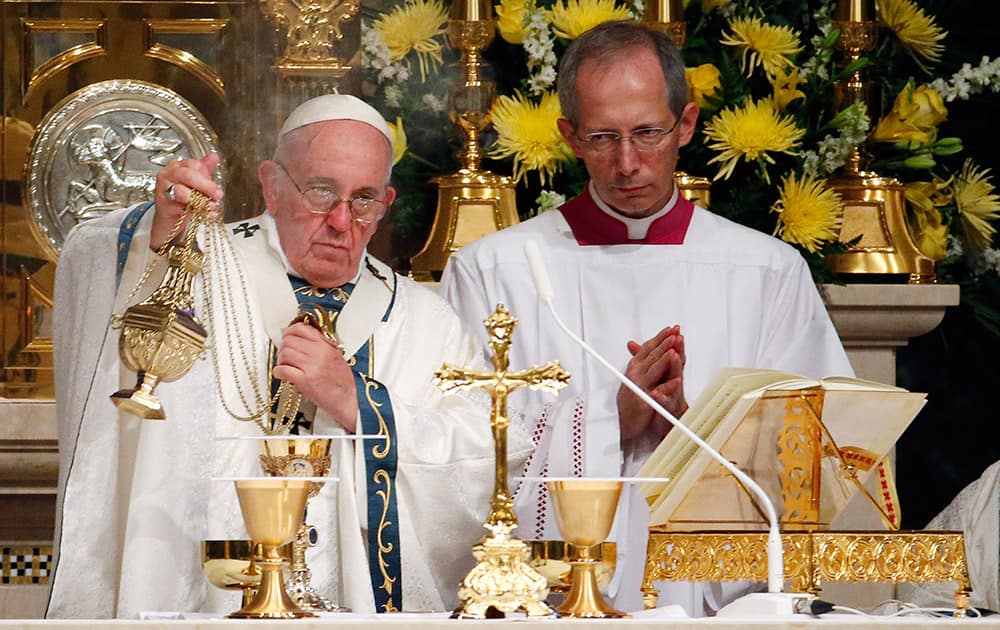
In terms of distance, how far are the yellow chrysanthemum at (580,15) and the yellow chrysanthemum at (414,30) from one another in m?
0.36

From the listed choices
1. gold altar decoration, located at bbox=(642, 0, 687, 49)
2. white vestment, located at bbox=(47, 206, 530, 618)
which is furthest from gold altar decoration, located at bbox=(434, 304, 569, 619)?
gold altar decoration, located at bbox=(642, 0, 687, 49)

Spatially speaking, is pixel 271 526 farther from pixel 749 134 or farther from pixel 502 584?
pixel 749 134

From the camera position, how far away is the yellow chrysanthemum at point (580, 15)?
593 cm

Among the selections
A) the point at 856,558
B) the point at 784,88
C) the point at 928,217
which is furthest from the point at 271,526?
the point at 928,217

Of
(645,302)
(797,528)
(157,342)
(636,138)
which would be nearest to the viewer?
(157,342)

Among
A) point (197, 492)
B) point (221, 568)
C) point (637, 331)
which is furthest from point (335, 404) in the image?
point (637, 331)

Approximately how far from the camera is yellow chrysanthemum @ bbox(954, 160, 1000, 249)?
20.5 feet

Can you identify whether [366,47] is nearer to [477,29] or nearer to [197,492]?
[477,29]

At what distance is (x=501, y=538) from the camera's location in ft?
11.1

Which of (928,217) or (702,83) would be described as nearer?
(702,83)

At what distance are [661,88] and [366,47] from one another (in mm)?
1312

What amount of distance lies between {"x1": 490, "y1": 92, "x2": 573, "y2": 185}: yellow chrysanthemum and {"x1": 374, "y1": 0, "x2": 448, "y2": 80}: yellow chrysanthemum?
284 mm

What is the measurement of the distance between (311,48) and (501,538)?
10.2 ft

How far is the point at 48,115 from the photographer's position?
629cm
